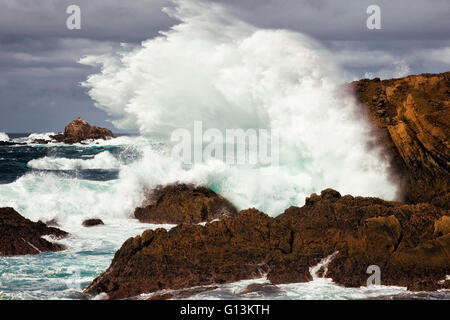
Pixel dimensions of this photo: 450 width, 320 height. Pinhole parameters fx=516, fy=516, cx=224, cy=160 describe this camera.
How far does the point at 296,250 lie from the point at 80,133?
6813 cm

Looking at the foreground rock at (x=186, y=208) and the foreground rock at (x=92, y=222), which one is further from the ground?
the foreground rock at (x=186, y=208)

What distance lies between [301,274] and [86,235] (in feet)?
23.5

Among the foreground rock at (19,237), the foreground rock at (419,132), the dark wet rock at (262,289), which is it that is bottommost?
the dark wet rock at (262,289)

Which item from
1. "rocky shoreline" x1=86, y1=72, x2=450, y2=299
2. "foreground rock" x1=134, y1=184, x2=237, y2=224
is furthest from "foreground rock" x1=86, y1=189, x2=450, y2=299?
"foreground rock" x1=134, y1=184, x2=237, y2=224

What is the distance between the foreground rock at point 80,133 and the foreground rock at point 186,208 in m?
57.7

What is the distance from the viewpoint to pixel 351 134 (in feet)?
50.4

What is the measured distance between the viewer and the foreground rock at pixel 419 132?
11.9 metres

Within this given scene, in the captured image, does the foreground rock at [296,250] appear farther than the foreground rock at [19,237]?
No

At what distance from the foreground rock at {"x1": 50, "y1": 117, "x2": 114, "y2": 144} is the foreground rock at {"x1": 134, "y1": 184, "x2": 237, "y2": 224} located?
57696 mm

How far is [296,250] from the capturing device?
948 centimetres

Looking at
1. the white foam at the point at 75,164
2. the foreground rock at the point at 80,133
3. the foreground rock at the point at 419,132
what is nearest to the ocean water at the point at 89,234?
the foreground rock at the point at 419,132

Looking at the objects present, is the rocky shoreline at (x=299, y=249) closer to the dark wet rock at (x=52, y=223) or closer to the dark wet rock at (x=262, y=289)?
the dark wet rock at (x=262, y=289)

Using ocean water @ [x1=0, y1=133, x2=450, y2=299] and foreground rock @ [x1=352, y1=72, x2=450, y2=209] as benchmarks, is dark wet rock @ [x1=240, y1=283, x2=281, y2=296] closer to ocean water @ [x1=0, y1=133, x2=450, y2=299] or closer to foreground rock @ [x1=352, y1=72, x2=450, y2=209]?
ocean water @ [x1=0, y1=133, x2=450, y2=299]

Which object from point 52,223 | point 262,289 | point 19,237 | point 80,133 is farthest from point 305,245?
point 80,133
